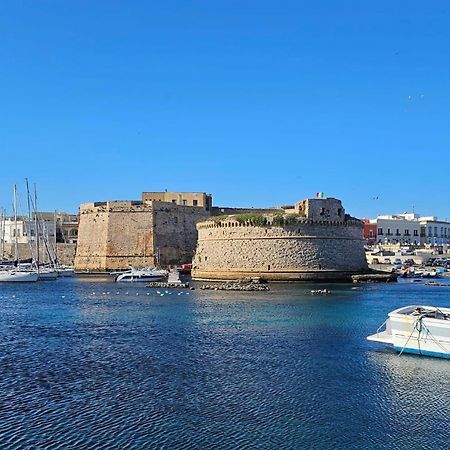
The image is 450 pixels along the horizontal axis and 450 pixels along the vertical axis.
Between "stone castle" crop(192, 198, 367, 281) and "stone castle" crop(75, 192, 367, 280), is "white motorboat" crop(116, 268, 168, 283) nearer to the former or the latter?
"stone castle" crop(75, 192, 367, 280)

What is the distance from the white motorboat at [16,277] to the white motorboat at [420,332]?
25432 mm

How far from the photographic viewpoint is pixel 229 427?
7.52m

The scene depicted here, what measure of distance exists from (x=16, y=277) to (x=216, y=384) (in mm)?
26511

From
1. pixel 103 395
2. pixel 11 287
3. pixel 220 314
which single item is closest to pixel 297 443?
pixel 103 395

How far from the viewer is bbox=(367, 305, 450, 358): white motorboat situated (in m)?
11.5

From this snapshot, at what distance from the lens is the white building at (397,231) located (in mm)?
58531

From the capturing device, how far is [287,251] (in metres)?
30.2

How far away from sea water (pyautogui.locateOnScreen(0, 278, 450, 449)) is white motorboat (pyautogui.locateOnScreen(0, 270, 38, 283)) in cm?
1689

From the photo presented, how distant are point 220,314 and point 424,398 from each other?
973 centimetres

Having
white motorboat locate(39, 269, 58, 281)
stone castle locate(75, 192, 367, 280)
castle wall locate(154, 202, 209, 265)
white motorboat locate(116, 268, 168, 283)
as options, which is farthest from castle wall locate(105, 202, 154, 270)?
stone castle locate(75, 192, 367, 280)

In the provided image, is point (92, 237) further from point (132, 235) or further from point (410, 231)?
point (410, 231)

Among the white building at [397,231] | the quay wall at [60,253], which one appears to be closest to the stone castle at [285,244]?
the quay wall at [60,253]

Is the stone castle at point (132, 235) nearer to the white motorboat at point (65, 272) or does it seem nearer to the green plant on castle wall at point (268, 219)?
the white motorboat at point (65, 272)

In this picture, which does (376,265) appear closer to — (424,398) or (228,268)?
(228,268)
